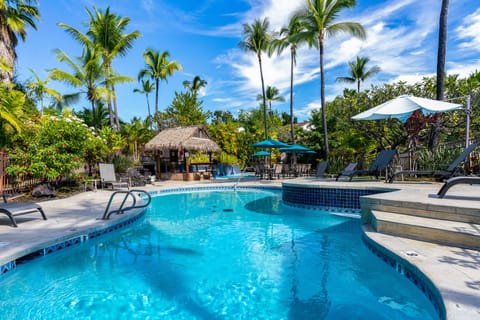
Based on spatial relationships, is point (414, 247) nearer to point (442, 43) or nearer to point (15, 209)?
point (15, 209)

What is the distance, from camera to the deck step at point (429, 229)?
342 centimetres

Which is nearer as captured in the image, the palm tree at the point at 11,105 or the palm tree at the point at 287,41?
the palm tree at the point at 11,105

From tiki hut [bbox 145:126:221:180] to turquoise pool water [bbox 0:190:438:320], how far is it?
473 inches

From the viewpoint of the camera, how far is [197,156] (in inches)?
929

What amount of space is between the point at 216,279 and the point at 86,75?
1706 centimetres

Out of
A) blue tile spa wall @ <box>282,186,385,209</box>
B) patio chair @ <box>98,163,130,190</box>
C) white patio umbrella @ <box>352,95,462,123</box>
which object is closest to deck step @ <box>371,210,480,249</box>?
blue tile spa wall @ <box>282,186,385,209</box>

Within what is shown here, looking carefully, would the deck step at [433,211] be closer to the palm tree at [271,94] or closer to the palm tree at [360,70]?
the palm tree at [360,70]

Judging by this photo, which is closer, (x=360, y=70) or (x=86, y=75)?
(x=86, y=75)

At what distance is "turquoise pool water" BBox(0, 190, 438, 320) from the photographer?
280 cm

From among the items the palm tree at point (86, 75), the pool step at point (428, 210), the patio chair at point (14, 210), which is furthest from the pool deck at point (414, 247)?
the palm tree at point (86, 75)

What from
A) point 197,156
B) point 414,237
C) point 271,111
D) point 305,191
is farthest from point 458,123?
point 271,111

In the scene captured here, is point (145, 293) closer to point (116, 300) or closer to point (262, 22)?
point (116, 300)

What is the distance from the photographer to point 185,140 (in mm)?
17531

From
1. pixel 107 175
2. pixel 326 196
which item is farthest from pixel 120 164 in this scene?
pixel 326 196
